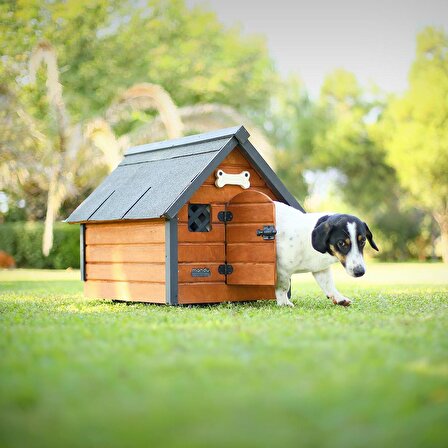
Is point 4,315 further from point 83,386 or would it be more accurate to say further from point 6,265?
point 6,265

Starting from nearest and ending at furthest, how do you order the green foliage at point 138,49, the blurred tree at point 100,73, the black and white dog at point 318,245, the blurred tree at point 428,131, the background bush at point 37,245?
the black and white dog at point 318,245
the blurred tree at point 100,73
the background bush at point 37,245
the blurred tree at point 428,131
the green foliage at point 138,49

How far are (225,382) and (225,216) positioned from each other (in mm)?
5155

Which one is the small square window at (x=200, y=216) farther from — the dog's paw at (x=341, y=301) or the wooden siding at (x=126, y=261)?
the dog's paw at (x=341, y=301)

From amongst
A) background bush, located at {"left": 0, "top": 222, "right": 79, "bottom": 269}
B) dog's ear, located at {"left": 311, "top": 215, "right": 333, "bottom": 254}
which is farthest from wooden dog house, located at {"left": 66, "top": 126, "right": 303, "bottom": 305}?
background bush, located at {"left": 0, "top": 222, "right": 79, "bottom": 269}

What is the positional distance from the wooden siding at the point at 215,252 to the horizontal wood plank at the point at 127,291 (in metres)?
0.35

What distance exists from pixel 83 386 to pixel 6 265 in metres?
19.4

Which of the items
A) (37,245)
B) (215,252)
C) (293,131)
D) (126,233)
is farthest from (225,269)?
(293,131)

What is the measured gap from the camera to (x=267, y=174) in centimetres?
926

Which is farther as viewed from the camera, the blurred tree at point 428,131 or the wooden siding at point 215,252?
the blurred tree at point 428,131

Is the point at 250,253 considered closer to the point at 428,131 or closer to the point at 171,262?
the point at 171,262

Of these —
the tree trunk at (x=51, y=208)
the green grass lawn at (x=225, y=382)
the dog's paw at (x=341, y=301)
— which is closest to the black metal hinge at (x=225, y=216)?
the dog's paw at (x=341, y=301)

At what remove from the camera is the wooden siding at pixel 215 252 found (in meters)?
8.38

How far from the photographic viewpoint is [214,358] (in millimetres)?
4430

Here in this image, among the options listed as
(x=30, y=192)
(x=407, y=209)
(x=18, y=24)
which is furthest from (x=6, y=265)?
(x=407, y=209)
